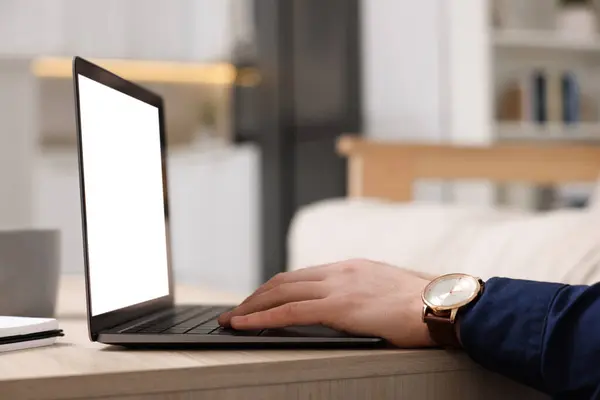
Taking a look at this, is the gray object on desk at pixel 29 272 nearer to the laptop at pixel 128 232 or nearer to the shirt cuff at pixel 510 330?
the laptop at pixel 128 232

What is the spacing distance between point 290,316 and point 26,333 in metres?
0.20

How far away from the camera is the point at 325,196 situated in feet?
13.8

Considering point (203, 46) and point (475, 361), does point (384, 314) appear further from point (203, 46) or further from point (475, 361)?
point (203, 46)

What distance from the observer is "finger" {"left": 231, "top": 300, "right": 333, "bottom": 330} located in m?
0.76

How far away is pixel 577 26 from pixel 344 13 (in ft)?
3.09

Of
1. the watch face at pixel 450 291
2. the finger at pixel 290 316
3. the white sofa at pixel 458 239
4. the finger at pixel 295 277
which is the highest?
the finger at pixel 295 277

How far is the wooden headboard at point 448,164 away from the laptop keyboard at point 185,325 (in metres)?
1.58

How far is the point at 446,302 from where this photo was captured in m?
0.75

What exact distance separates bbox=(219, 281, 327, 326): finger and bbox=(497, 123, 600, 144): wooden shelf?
293 cm

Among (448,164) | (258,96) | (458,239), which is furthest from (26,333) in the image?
(258,96)

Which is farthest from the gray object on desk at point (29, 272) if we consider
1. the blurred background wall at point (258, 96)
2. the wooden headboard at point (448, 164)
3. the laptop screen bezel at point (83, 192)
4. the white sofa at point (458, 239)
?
the wooden headboard at point (448, 164)

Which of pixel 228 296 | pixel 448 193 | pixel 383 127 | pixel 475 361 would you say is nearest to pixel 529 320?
pixel 475 361

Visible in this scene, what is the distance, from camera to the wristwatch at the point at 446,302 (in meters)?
0.74

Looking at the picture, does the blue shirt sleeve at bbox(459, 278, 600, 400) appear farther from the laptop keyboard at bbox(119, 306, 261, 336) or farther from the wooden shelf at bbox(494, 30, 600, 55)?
the wooden shelf at bbox(494, 30, 600, 55)
